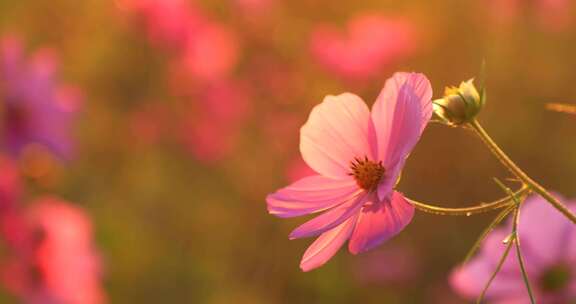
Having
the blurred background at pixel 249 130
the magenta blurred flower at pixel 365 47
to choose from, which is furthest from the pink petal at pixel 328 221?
the magenta blurred flower at pixel 365 47

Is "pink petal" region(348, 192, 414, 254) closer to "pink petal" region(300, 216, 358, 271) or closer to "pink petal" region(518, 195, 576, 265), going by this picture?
"pink petal" region(300, 216, 358, 271)

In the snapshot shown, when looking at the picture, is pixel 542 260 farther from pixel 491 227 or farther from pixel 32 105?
pixel 32 105

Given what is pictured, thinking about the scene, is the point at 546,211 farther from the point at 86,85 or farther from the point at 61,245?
the point at 86,85

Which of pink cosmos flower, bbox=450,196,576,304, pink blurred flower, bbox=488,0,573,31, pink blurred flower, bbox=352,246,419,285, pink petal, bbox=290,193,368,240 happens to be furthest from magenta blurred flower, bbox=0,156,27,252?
pink blurred flower, bbox=488,0,573,31

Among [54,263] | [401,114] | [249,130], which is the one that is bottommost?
[401,114]

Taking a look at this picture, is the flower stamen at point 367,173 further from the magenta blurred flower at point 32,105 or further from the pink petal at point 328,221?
the magenta blurred flower at point 32,105

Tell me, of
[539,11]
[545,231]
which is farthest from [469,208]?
[539,11]

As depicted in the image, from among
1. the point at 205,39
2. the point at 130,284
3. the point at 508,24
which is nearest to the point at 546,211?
the point at 130,284
